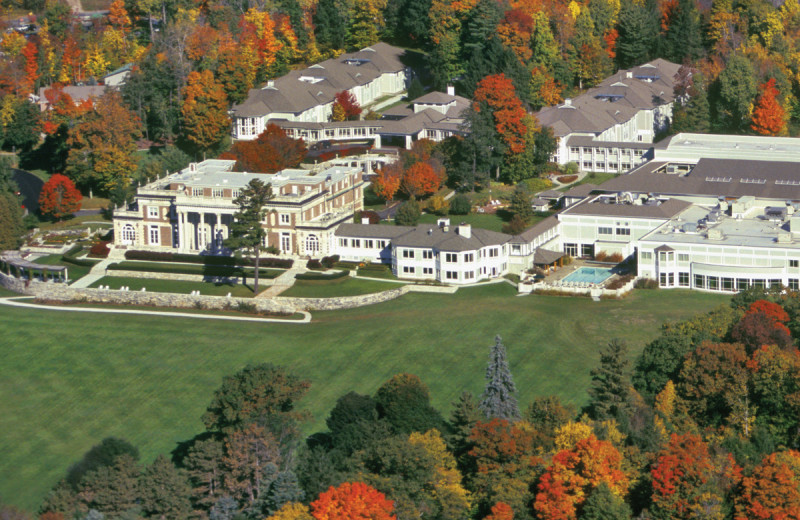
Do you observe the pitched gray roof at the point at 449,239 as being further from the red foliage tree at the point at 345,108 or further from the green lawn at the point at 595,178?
the red foliage tree at the point at 345,108

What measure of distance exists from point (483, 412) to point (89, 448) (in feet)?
82.9

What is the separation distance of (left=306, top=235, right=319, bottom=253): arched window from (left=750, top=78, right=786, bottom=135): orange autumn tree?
157 feet

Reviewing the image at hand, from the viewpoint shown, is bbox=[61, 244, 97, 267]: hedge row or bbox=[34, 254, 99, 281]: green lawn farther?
bbox=[61, 244, 97, 267]: hedge row

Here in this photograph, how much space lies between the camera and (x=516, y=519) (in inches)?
3590

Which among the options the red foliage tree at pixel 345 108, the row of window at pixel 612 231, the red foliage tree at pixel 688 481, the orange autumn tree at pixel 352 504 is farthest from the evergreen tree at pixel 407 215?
the orange autumn tree at pixel 352 504

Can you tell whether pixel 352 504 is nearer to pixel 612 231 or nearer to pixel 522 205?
pixel 612 231

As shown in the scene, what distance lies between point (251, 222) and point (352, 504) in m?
49.7

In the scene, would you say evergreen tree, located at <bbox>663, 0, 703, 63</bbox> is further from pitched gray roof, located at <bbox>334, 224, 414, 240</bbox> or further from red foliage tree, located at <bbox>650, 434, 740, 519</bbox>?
red foliage tree, located at <bbox>650, 434, 740, 519</bbox>

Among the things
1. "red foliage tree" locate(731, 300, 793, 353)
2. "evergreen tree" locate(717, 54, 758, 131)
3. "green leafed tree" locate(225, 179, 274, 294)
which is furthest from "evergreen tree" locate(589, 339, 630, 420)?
"evergreen tree" locate(717, 54, 758, 131)

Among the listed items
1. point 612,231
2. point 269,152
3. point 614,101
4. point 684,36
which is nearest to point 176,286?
point 269,152

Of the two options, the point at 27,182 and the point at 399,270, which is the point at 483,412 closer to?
the point at 399,270

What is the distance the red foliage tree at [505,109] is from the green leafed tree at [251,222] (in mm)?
26161

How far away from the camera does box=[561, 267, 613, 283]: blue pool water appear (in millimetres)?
131875

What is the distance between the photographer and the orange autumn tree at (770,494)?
87938 millimetres
